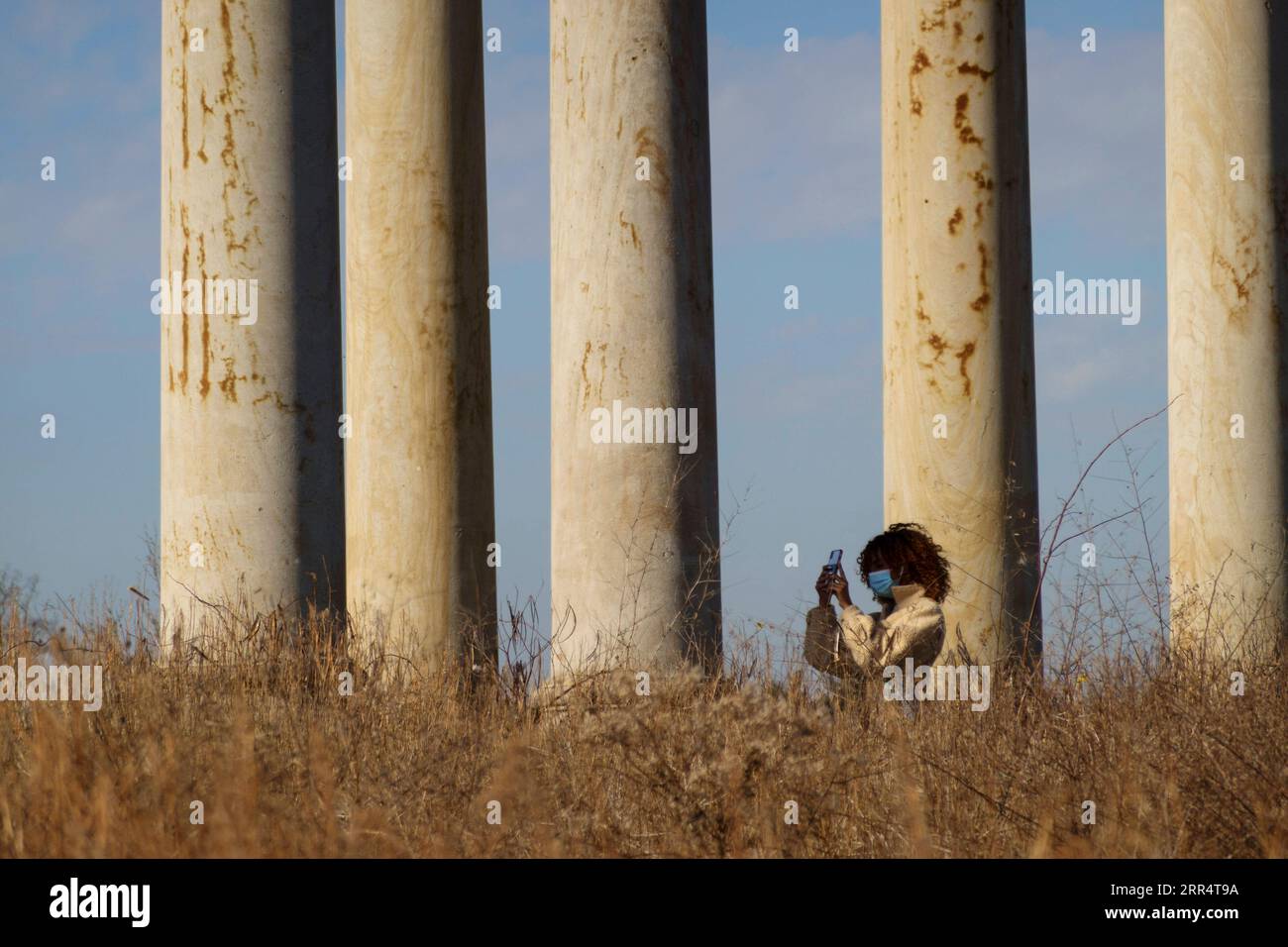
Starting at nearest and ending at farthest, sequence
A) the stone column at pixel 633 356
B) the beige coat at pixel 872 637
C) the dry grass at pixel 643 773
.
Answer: the dry grass at pixel 643 773, the beige coat at pixel 872 637, the stone column at pixel 633 356

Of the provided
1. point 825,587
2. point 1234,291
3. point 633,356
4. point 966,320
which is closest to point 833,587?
point 825,587

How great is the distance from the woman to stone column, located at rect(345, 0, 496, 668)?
2186 cm

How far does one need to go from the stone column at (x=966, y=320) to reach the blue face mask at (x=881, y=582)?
14.7 meters

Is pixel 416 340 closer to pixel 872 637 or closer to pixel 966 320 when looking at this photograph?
pixel 966 320

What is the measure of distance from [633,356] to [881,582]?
45.8 feet

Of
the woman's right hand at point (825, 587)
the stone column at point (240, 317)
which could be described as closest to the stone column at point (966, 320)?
the woman's right hand at point (825, 587)

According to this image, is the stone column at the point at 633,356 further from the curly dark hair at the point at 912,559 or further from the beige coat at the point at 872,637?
the curly dark hair at the point at 912,559

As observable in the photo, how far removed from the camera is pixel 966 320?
72.5 metres

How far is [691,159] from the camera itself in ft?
211

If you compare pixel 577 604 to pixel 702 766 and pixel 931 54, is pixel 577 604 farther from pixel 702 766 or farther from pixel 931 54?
pixel 931 54

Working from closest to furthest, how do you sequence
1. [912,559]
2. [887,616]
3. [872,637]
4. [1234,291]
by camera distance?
[872,637] → [912,559] → [887,616] → [1234,291]

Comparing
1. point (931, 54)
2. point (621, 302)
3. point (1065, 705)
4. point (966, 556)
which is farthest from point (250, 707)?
point (931, 54)

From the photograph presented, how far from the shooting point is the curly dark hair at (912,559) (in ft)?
189

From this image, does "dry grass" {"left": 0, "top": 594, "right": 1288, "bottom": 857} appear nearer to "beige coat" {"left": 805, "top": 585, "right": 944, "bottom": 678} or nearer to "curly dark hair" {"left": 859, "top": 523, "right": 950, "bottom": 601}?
"beige coat" {"left": 805, "top": 585, "right": 944, "bottom": 678}
